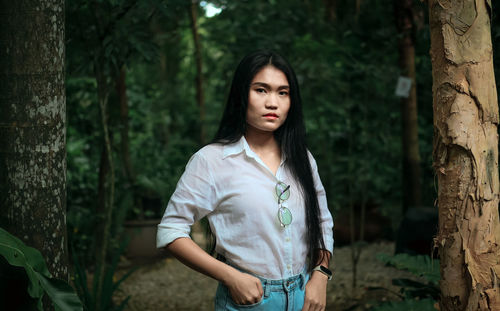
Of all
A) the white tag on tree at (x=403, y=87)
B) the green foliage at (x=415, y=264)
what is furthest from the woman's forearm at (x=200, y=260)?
the white tag on tree at (x=403, y=87)

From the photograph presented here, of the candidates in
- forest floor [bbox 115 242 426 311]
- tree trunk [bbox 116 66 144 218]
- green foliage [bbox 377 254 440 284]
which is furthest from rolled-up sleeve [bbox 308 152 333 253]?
tree trunk [bbox 116 66 144 218]

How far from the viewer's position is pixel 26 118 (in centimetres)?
211

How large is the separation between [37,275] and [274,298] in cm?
75

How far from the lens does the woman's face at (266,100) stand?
1.85 m

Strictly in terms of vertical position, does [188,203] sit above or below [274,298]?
above

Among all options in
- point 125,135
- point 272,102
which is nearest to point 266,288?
point 272,102

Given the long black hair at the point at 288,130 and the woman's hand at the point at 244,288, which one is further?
the long black hair at the point at 288,130

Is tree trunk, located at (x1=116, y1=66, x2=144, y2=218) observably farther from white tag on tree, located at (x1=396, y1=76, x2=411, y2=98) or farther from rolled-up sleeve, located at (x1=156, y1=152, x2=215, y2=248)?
rolled-up sleeve, located at (x1=156, y1=152, x2=215, y2=248)

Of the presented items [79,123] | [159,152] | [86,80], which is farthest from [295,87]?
[159,152]

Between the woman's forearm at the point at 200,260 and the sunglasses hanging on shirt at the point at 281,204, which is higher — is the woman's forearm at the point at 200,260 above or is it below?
below

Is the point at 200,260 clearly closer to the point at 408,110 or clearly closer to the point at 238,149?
the point at 238,149

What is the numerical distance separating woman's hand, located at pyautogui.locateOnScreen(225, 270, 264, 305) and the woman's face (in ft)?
1.63

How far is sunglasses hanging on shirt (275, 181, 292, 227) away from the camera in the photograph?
70.2 inches

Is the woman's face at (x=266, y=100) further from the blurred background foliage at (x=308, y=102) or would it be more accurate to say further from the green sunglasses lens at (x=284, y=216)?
the blurred background foliage at (x=308, y=102)
